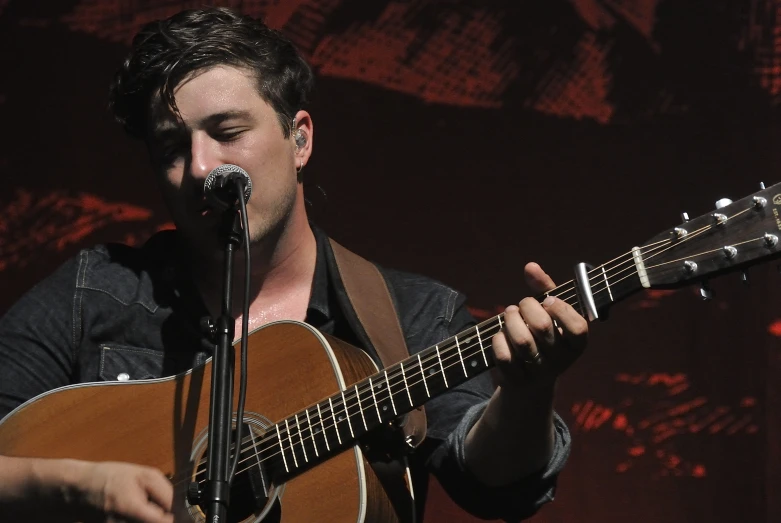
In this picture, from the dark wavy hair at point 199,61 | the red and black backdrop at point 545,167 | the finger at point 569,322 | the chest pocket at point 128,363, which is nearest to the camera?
the finger at point 569,322

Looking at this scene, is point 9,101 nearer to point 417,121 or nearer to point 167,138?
point 167,138

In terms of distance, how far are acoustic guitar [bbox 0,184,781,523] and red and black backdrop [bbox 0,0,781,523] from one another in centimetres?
98

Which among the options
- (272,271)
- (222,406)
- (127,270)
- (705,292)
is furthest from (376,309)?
(705,292)

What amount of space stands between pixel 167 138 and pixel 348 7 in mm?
1028

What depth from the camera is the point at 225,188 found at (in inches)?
74.0

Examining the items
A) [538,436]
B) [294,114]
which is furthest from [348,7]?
[538,436]

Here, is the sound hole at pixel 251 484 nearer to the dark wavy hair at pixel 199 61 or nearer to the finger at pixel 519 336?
the finger at pixel 519 336

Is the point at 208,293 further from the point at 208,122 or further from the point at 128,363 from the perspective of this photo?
the point at 208,122

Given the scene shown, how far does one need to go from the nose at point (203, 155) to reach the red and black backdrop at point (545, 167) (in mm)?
811

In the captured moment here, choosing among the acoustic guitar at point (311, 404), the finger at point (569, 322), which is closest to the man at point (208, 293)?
the acoustic guitar at point (311, 404)

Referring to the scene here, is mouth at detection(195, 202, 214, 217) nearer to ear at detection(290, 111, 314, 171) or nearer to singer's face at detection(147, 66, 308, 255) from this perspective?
singer's face at detection(147, 66, 308, 255)

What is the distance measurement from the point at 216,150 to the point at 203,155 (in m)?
0.04

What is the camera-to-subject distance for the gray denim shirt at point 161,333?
223 cm

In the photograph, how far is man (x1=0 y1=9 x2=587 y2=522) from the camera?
2.09 metres
